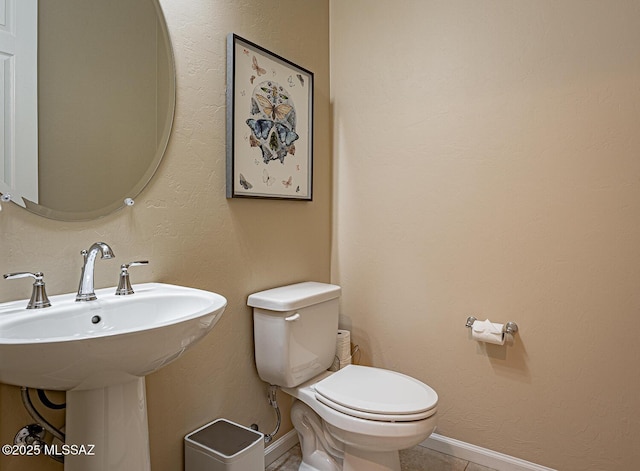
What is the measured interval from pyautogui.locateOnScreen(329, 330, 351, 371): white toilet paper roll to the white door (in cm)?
141

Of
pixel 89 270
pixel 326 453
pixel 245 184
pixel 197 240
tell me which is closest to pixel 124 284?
pixel 89 270

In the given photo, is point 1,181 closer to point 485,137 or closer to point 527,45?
point 485,137

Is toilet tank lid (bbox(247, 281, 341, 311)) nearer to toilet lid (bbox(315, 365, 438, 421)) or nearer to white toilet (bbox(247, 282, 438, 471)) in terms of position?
white toilet (bbox(247, 282, 438, 471))

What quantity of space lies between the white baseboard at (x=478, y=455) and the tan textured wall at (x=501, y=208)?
0.10 ft

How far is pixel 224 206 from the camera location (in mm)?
1642

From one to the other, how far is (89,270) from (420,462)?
1621 mm

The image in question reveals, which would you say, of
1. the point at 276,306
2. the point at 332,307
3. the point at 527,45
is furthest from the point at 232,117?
the point at 527,45

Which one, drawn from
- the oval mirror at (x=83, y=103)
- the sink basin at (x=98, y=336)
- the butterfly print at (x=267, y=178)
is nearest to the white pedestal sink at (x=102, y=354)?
the sink basin at (x=98, y=336)

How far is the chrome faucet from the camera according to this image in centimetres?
112

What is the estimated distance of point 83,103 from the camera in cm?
122

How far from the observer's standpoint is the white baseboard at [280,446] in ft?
6.11

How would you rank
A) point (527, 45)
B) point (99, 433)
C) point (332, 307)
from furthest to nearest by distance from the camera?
1. point (332, 307)
2. point (527, 45)
3. point (99, 433)

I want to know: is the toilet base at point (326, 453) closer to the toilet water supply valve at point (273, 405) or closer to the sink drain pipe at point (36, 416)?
the toilet water supply valve at point (273, 405)

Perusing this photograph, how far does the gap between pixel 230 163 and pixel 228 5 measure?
62 centimetres
